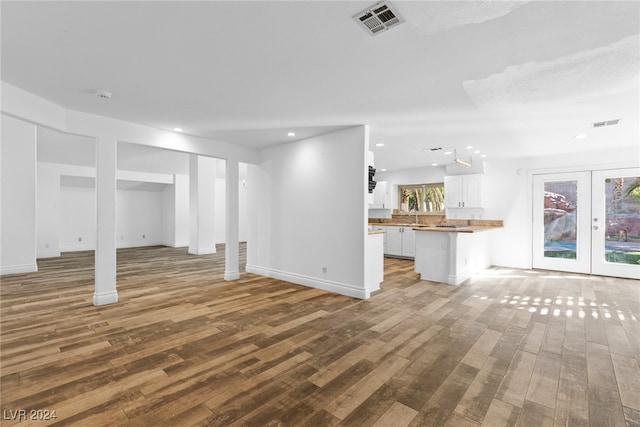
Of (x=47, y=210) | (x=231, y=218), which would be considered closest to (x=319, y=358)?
(x=231, y=218)

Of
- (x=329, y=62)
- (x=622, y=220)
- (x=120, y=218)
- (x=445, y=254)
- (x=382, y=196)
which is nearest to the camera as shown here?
(x=329, y=62)

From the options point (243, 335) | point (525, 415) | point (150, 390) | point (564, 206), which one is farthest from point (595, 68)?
point (564, 206)

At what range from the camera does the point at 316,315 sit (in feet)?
11.9

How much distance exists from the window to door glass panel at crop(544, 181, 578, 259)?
94.5 inches

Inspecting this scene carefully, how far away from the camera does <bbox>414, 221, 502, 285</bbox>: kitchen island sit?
5.26 metres

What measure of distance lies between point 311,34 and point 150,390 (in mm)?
2797

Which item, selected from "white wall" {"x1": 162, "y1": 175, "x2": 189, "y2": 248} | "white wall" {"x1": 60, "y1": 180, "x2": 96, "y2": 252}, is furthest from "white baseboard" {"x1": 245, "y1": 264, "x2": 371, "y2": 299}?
"white wall" {"x1": 60, "y1": 180, "x2": 96, "y2": 252}

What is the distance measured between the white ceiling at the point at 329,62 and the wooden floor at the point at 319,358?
8.36ft

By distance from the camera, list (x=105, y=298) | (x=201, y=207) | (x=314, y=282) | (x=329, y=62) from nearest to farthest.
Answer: (x=329, y=62)
(x=105, y=298)
(x=314, y=282)
(x=201, y=207)

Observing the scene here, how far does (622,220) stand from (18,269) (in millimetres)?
11994

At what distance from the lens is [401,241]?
26.4 feet

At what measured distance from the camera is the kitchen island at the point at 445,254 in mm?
5262

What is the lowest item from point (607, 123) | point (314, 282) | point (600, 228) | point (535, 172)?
point (314, 282)

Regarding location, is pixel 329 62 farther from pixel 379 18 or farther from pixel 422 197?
pixel 422 197
